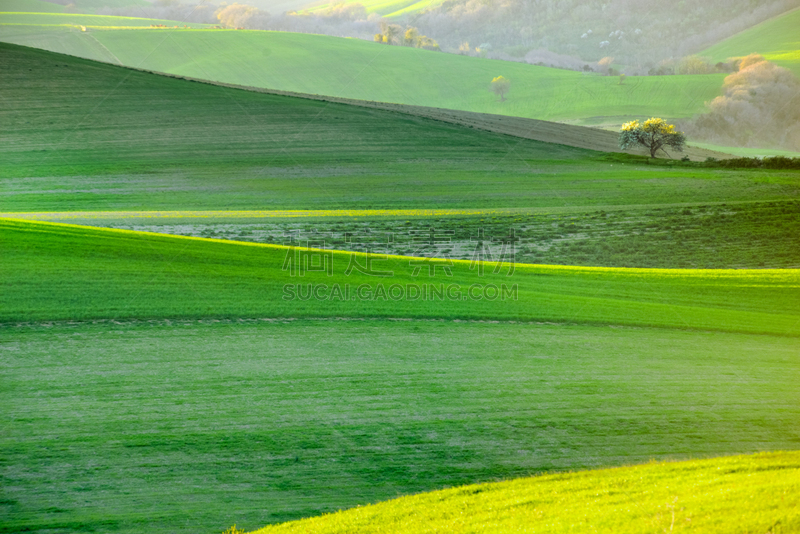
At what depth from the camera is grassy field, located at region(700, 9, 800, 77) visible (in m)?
65.6


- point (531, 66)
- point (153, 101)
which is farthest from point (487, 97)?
point (153, 101)

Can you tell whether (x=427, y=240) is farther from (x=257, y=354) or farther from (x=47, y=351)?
(x=47, y=351)

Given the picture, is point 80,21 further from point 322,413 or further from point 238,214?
point 322,413

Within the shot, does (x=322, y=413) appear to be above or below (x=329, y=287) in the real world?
below

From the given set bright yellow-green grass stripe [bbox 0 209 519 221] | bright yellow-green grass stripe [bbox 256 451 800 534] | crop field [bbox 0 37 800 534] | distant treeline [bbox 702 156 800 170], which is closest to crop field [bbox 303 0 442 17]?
distant treeline [bbox 702 156 800 170]

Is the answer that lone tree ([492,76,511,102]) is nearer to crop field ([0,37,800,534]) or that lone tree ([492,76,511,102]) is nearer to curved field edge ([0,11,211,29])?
curved field edge ([0,11,211,29])

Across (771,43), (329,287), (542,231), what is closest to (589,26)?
(771,43)

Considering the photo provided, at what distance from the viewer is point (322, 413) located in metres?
8.15

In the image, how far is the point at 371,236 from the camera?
2520 cm

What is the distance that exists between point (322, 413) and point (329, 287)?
6.76m

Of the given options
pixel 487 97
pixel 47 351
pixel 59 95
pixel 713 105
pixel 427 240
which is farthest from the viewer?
pixel 487 97

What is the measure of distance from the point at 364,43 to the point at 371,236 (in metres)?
65.1

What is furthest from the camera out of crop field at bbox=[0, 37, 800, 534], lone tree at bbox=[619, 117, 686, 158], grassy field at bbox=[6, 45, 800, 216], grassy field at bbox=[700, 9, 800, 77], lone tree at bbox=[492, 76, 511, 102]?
lone tree at bbox=[492, 76, 511, 102]

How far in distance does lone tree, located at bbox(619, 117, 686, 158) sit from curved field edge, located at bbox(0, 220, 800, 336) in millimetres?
29261
